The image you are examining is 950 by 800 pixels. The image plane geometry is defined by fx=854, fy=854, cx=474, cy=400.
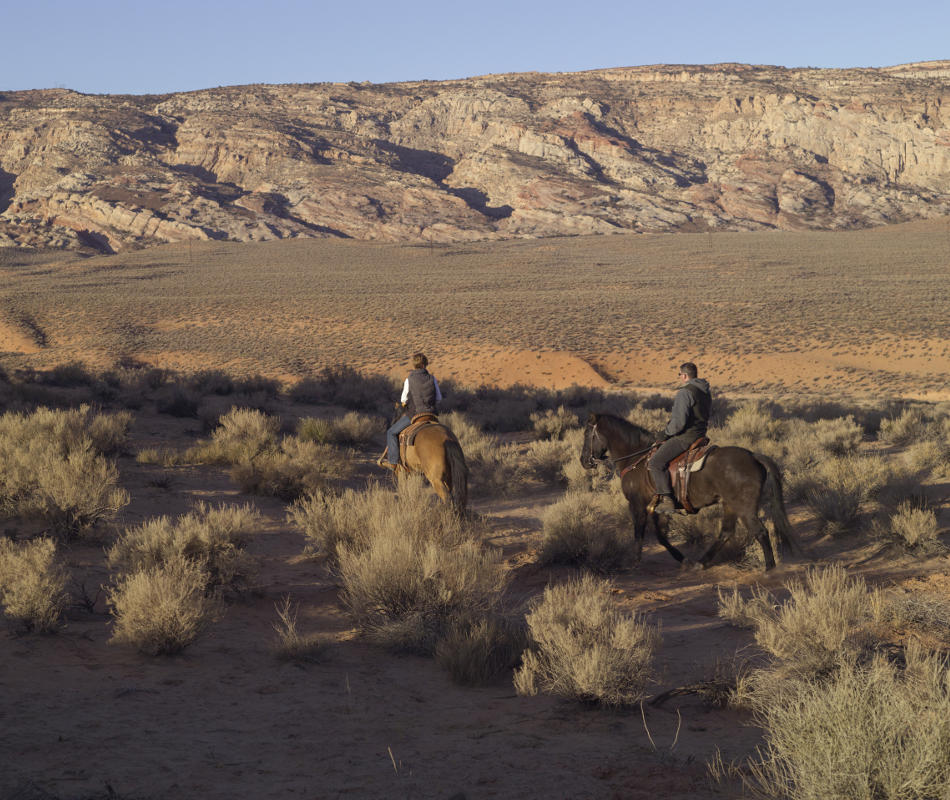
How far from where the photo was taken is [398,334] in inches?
1594

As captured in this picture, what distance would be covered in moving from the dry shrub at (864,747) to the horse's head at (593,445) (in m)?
6.03

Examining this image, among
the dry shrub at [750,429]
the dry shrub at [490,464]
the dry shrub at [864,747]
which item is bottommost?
the dry shrub at [490,464]

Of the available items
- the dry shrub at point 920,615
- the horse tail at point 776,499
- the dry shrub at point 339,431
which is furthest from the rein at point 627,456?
the dry shrub at point 339,431

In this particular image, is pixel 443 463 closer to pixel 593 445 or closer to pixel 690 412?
pixel 593 445

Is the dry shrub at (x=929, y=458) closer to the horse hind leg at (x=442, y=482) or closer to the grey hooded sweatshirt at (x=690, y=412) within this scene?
the grey hooded sweatshirt at (x=690, y=412)

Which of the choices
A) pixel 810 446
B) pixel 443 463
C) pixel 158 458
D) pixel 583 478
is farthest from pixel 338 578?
pixel 810 446

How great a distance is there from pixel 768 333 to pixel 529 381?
1254 cm

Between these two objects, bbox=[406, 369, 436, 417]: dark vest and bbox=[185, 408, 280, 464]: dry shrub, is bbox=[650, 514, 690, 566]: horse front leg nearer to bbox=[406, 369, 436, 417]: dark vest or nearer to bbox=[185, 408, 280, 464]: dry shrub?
bbox=[406, 369, 436, 417]: dark vest

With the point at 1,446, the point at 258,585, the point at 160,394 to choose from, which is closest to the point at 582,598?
the point at 258,585

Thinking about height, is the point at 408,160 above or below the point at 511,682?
above

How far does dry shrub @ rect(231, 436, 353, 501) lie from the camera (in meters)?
12.6

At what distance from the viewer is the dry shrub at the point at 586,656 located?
5.26 meters

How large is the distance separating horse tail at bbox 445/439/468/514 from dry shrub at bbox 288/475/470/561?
0.20 m

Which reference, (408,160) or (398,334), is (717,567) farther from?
(408,160)
